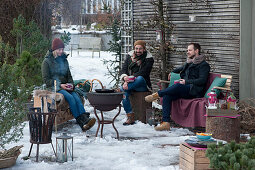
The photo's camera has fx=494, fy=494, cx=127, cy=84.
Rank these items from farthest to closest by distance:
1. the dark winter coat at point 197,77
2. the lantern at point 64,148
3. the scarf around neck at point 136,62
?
the scarf around neck at point 136,62 → the dark winter coat at point 197,77 → the lantern at point 64,148

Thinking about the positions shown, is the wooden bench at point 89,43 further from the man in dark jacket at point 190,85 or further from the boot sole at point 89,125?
the boot sole at point 89,125

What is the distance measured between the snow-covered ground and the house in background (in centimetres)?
145

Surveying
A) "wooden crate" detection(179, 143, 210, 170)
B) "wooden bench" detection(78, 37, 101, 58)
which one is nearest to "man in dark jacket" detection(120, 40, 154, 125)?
"wooden crate" detection(179, 143, 210, 170)

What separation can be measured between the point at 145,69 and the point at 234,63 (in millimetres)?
1565

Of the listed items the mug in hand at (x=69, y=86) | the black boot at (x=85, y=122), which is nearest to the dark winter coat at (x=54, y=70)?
the mug in hand at (x=69, y=86)

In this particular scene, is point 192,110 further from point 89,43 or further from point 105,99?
point 89,43

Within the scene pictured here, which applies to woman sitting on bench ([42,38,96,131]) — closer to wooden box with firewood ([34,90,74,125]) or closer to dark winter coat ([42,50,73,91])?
dark winter coat ([42,50,73,91])

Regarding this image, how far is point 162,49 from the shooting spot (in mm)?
10023

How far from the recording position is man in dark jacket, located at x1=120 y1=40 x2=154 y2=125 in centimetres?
873

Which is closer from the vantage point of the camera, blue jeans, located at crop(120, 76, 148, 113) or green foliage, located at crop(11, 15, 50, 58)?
blue jeans, located at crop(120, 76, 148, 113)

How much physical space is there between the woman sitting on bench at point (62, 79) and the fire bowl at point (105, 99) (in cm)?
42

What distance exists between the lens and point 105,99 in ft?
25.1

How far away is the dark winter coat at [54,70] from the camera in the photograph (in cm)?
826

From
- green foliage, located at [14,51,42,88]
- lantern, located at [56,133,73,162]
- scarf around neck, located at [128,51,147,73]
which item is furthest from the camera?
green foliage, located at [14,51,42,88]
